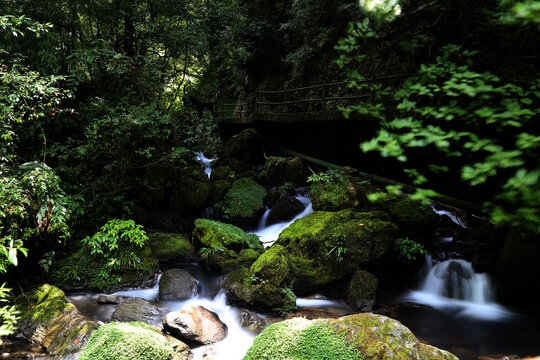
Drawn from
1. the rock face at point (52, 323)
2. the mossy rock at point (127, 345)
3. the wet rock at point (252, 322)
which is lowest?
the rock face at point (52, 323)

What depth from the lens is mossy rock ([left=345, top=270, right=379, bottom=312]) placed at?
20.7 feet

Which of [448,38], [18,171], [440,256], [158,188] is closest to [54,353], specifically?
[18,171]

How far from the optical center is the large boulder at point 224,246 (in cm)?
767

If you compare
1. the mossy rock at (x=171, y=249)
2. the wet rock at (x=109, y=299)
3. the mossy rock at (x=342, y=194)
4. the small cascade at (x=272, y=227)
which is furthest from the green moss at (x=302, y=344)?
the small cascade at (x=272, y=227)

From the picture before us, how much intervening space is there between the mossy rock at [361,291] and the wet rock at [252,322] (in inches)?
77.9

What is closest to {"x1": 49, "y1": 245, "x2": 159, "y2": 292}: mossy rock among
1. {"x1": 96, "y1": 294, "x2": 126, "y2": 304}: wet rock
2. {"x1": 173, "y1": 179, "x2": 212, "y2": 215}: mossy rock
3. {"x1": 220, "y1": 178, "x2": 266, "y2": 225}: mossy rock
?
{"x1": 96, "y1": 294, "x2": 126, "y2": 304}: wet rock

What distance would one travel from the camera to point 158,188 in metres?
9.51

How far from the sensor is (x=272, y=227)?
396 inches

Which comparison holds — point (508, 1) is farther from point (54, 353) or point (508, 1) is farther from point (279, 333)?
point (54, 353)

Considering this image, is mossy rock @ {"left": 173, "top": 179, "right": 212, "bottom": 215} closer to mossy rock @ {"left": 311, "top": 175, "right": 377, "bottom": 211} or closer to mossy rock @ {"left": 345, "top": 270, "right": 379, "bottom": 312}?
mossy rock @ {"left": 311, "top": 175, "right": 377, "bottom": 211}

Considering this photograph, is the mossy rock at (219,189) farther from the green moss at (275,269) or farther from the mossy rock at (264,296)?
the mossy rock at (264,296)

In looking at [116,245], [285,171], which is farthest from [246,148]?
[116,245]

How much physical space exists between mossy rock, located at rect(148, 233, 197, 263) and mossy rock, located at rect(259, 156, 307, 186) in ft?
15.1

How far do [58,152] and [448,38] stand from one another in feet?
35.0
